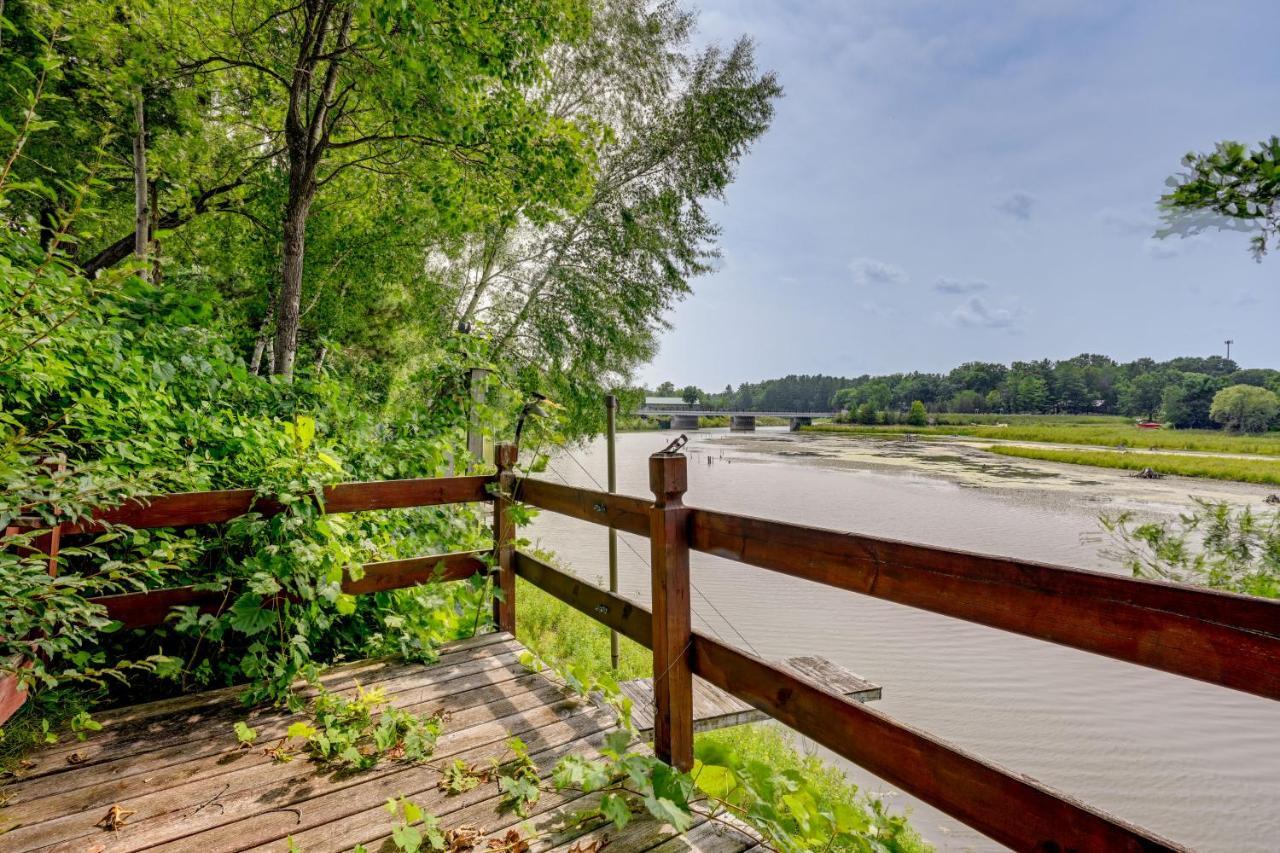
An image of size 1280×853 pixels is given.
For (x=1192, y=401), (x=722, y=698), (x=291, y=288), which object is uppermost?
(x=291, y=288)

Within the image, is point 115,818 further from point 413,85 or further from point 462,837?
point 413,85

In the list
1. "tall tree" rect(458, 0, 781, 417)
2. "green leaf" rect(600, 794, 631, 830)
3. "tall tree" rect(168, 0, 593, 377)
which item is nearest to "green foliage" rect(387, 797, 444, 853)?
"green leaf" rect(600, 794, 631, 830)

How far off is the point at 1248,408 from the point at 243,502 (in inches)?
1257

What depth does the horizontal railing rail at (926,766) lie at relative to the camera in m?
1.09

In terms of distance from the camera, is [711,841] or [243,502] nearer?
[711,841]

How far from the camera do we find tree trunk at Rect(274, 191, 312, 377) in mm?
5098

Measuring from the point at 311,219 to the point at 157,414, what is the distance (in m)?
5.36

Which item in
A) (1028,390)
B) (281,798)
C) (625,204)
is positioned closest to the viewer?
(281,798)

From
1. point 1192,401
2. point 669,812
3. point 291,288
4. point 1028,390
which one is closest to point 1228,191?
point 669,812

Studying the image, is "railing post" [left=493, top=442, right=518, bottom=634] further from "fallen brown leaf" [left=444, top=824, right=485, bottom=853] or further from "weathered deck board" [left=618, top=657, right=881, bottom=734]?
"fallen brown leaf" [left=444, top=824, right=485, bottom=853]

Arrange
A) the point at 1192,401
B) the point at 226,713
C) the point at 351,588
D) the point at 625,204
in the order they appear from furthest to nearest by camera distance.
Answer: the point at 1192,401 → the point at 625,204 → the point at 351,588 → the point at 226,713

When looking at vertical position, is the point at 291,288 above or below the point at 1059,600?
above

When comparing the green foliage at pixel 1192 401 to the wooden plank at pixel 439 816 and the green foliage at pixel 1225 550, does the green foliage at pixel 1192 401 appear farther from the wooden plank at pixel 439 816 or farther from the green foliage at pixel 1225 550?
the wooden plank at pixel 439 816

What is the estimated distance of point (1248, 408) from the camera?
21938 mm
